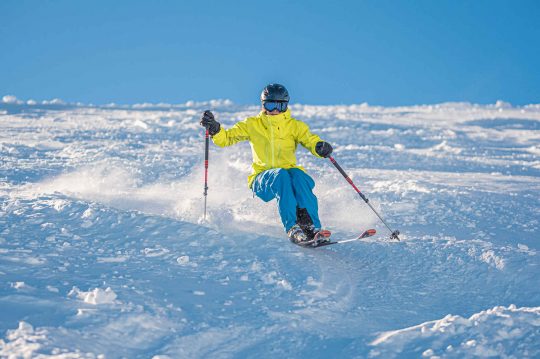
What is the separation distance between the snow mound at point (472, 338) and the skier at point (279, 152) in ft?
7.52

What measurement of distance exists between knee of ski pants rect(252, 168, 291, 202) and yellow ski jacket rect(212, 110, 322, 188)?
0.20 meters

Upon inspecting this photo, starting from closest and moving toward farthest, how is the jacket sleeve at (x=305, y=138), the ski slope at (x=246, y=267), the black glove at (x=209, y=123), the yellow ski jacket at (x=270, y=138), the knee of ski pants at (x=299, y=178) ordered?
the ski slope at (x=246, y=267) < the knee of ski pants at (x=299, y=178) < the black glove at (x=209, y=123) < the yellow ski jacket at (x=270, y=138) < the jacket sleeve at (x=305, y=138)

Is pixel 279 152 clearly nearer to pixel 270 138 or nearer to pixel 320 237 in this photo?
pixel 270 138

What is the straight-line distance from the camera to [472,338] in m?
3.36

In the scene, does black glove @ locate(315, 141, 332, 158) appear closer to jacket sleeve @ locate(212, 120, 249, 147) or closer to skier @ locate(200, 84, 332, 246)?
skier @ locate(200, 84, 332, 246)

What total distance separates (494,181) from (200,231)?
6690 millimetres

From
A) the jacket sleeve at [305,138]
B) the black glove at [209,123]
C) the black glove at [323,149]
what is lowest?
the black glove at [323,149]

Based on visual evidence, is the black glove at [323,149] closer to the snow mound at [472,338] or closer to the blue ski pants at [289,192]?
the blue ski pants at [289,192]

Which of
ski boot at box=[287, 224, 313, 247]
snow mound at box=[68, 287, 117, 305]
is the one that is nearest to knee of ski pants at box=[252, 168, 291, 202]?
ski boot at box=[287, 224, 313, 247]

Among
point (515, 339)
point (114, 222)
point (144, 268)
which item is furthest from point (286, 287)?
point (114, 222)

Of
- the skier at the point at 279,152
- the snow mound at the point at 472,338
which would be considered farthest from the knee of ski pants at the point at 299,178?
the snow mound at the point at 472,338

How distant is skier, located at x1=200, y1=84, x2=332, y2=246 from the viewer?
18.9 feet

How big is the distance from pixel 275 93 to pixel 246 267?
221 cm

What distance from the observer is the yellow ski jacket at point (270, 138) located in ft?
20.5
